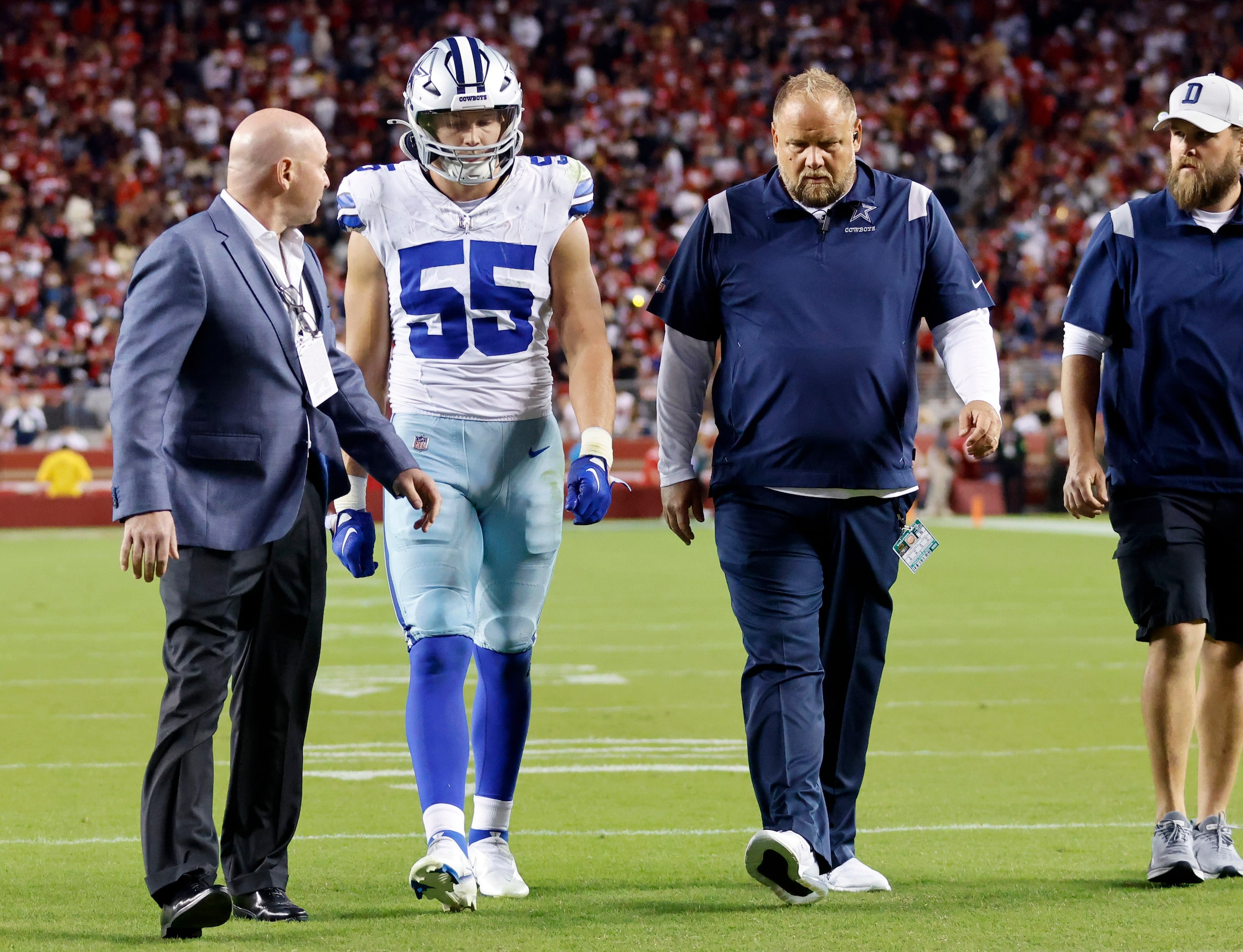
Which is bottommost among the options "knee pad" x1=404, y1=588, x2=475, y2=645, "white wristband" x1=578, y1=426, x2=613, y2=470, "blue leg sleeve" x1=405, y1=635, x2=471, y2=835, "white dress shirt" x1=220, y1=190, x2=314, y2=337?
"blue leg sleeve" x1=405, y1=635, x2=471, y2=835

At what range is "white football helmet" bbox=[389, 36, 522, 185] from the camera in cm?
461

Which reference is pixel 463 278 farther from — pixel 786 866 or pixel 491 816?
pixel 786 866

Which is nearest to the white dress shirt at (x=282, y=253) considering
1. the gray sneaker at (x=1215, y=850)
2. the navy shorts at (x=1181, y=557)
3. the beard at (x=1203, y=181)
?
the navy shorts at (x=1181, y=557)

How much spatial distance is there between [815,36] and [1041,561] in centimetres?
1848

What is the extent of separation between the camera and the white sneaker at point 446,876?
4.11m

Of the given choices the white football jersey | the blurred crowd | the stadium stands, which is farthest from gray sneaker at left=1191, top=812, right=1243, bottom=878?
the blurred crowd

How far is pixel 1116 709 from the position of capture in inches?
326

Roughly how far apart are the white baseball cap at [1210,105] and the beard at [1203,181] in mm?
95

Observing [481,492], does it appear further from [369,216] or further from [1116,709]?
[1116,709]

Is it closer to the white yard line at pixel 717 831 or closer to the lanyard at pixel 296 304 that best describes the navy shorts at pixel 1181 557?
the white yard line at pixel 717 831

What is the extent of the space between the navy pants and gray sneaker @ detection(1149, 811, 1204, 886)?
2.50ft

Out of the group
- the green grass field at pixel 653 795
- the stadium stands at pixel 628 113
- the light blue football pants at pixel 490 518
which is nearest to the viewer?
the green grass field at pixel 653 795

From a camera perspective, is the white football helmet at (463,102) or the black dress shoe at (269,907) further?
the white football helmet at (463,102)

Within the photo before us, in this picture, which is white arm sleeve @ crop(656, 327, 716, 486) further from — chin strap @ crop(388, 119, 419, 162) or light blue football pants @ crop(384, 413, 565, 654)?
chin strap @ crop(388, 119, 419, 162)
